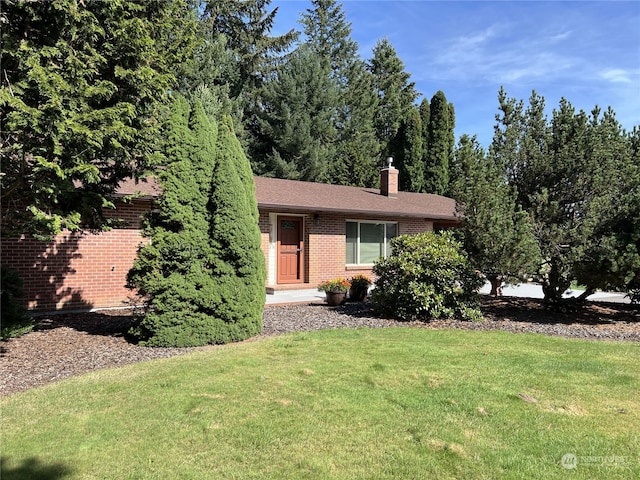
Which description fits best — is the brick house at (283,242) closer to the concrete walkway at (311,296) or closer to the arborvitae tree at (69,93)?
the concrete walkway at (311,296)

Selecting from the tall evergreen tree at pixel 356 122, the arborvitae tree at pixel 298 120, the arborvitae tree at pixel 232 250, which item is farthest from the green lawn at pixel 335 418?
the tall evergreen tree at pixel 356 122

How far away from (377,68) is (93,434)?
39.9 metres

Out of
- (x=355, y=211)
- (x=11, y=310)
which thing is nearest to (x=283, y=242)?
(x=355, y=211)

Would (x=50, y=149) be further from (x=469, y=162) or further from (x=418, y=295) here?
(x=469, y=162)

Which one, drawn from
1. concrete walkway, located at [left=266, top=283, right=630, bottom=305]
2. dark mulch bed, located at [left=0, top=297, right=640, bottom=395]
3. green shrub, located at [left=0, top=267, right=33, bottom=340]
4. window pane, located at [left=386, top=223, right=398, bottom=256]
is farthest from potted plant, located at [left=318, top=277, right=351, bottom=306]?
green shrub, located at [left=0, top=267, right=33, bottom=340]

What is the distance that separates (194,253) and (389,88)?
34.7 meters

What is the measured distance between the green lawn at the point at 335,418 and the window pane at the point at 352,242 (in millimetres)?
8700

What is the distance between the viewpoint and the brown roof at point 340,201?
41.8 ft

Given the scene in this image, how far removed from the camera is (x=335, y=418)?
3.63 m

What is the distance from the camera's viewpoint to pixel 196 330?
6355 millimetres

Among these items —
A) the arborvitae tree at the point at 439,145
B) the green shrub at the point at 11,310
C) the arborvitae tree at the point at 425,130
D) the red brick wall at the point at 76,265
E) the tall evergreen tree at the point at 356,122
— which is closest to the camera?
the green shrub at the point at 11,310

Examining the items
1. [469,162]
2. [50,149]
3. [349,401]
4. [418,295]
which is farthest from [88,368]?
[469,162]

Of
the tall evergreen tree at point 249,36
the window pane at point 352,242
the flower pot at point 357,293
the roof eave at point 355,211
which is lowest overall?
the flower pot at point 357,293

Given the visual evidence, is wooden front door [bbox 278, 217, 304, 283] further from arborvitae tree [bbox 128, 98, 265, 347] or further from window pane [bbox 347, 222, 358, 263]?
arborvitae tree [bbox 128, 98, 265, 347]
